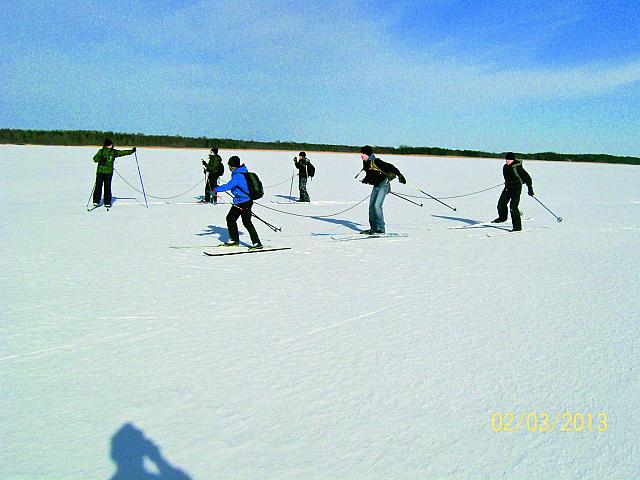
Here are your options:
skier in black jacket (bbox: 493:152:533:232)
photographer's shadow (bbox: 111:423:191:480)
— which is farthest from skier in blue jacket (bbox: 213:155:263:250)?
skier in black jacket (bbox: 493:152:533:232)

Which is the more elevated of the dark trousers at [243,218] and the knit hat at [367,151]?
the knit hat at [367,151]

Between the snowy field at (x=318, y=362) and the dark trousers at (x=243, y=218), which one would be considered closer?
the snowy field at (x=318, y=362)

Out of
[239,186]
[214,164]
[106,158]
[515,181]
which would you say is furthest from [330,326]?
[106,158]

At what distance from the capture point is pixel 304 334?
414 cm

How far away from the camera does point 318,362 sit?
11.8ft

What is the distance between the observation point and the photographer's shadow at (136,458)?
2.40 m

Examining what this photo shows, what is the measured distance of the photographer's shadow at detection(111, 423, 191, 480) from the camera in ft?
7.89

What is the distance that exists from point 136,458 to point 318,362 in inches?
57.1

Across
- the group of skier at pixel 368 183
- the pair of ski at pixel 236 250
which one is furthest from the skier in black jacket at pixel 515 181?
the pair of ski at pixel 236 250

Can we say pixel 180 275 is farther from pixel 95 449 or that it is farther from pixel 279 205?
pixel 279 205

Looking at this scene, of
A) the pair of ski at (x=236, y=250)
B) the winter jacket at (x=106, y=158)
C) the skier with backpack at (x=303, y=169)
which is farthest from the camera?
the skier with backpack at (x=303, y=169)

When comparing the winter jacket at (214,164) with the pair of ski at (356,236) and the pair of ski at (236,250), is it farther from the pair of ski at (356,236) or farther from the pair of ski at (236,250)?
the pair of ski at (236,250)

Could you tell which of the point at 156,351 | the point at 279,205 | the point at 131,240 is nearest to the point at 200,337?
the point at 156,351

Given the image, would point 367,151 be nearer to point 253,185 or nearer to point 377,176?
point 377,176
